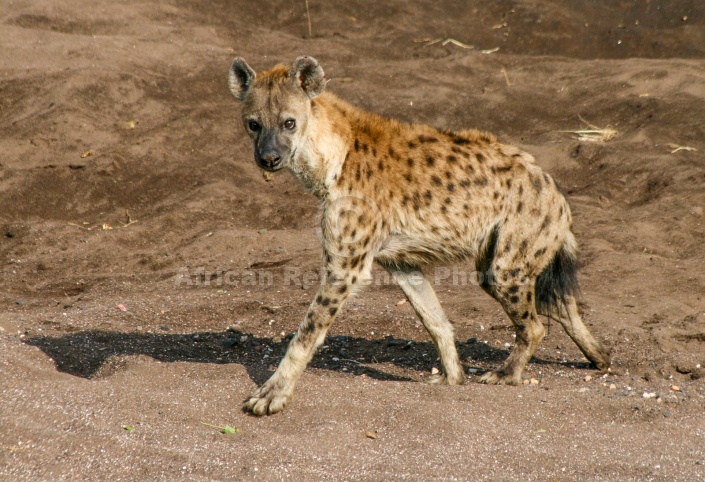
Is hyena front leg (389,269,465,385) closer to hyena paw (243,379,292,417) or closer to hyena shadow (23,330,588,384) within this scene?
hyena shadow (23,330,588,384)

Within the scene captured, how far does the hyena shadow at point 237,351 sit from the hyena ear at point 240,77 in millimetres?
1563

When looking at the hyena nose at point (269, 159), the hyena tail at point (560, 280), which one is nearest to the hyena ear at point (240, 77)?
the hyena nose at point (269, 159)

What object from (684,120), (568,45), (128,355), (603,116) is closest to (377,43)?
(568,45)

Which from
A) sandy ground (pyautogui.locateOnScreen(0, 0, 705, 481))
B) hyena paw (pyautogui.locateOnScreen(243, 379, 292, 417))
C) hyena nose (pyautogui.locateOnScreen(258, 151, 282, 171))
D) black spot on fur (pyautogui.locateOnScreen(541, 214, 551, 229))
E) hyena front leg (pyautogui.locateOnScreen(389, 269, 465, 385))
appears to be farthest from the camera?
hyena front leg (pyautogui.locateOnScreen(389, 269, 465, 385))

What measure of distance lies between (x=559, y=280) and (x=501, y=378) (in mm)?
704

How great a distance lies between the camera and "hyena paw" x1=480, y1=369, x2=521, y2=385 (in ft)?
16.8

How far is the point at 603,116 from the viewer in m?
9.41

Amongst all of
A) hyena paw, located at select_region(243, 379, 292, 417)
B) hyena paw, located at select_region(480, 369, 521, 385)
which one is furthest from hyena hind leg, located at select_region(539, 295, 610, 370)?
hyena paw, located at select_region(243, 379, 292, 417)

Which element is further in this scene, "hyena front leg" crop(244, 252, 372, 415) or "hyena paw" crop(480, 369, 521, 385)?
"hyena paw" crop(480, 369, 521, 385)

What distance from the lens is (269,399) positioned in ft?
14.7

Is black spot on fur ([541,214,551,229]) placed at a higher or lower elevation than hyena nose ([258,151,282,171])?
lower

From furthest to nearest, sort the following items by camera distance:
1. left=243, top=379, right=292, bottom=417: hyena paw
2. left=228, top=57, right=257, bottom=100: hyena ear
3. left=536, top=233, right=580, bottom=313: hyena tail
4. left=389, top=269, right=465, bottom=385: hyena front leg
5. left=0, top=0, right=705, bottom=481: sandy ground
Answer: left=536, top=233, right=580, bottom=313: hyena tail
left=389, top=269, right=465, bottom=385: hyena front leg
left=228, top=57, right=257, bottom=100: hyena ear
left=243, top=379, right=292, bottom=417: hyena paw
left=0, top=0, right=705, bottom=481: sandy ground

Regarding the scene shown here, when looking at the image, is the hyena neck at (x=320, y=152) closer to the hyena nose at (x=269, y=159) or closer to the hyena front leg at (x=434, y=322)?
the hyena nose at (x=269, y=159)

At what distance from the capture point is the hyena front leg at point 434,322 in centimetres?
520
